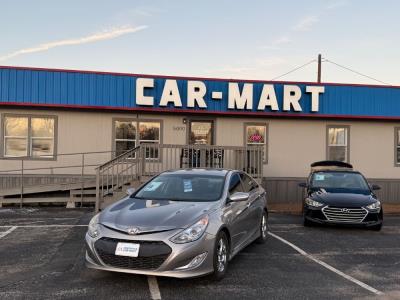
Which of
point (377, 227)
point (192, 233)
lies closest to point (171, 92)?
point (377, 227)

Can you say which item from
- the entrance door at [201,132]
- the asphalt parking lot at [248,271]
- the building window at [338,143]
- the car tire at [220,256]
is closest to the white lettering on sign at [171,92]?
the entrance door at [201,132]

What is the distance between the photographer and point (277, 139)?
17.1 metres

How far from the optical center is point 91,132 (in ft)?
53.4

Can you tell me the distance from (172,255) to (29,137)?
12082 millimetres

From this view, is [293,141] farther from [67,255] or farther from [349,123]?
[67,255]

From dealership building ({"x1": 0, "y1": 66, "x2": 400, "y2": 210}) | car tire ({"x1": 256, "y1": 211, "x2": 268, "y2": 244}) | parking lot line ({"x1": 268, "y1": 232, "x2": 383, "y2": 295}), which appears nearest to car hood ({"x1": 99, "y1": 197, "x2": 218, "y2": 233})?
parking lot line ({"x1": 268, "y1": 232, "x2": 383, "y2": 295})

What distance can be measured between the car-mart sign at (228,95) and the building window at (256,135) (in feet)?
3.13

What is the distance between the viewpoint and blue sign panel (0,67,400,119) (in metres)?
15.3

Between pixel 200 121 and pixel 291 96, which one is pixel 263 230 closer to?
pixel 200 121

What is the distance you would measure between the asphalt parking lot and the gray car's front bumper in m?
0.26

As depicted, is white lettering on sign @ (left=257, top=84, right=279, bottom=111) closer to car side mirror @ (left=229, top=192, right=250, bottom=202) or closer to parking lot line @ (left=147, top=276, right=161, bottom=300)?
car side mirror @ (left=229, top=192, right=250, bottom=202)

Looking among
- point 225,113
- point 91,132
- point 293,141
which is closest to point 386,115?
point 293,141

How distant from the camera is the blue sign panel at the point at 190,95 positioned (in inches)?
604

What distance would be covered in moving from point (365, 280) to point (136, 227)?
10.8 ft
